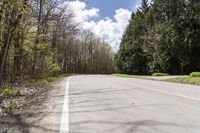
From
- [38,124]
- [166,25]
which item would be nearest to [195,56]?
[166,25]

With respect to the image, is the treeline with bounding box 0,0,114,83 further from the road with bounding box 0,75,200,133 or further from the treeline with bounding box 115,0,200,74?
the treeline with bounding box 115,0,200,74

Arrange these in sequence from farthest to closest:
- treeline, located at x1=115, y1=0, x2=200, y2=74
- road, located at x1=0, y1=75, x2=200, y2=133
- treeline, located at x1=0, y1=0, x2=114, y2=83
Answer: treeline, located at x1=115, y1=0, x2=200, y2=74 → treeline, located at x1=0, y1=0, x2=114, y2=83 → road, located at x1=0, y1=75, x2=200, y2=133

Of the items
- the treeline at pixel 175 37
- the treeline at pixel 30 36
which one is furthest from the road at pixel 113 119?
the treeline at pixel 175 37

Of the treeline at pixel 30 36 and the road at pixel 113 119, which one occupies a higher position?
the treeline at pixel 30 36

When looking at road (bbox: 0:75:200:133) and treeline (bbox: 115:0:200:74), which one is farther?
treeline (bbox: 115:0:200:74)

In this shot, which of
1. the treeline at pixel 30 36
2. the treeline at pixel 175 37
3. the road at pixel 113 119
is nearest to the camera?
the road at pixel 113 119

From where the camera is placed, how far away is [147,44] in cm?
5688

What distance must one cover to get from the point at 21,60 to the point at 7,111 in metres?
18.1

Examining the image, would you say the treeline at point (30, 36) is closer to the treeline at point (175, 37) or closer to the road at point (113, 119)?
the road at point (113, 119)

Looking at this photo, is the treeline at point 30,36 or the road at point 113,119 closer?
the road at point 113,119

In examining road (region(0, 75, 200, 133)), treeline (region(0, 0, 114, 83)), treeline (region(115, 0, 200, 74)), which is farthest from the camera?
treeline (region(115, 0, 200, 74))

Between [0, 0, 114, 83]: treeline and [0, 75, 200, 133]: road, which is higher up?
[0, 0, 114, 83]: treeline

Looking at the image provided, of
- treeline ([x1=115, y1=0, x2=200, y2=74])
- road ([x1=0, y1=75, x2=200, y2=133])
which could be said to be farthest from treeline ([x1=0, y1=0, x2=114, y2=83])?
treeline ([x1=115, y1=0, x2=200, y2=74])

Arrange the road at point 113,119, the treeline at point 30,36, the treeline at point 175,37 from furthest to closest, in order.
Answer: the treeline at point 175,37 → the treeline at point 30,36 → the road at point 113,119
